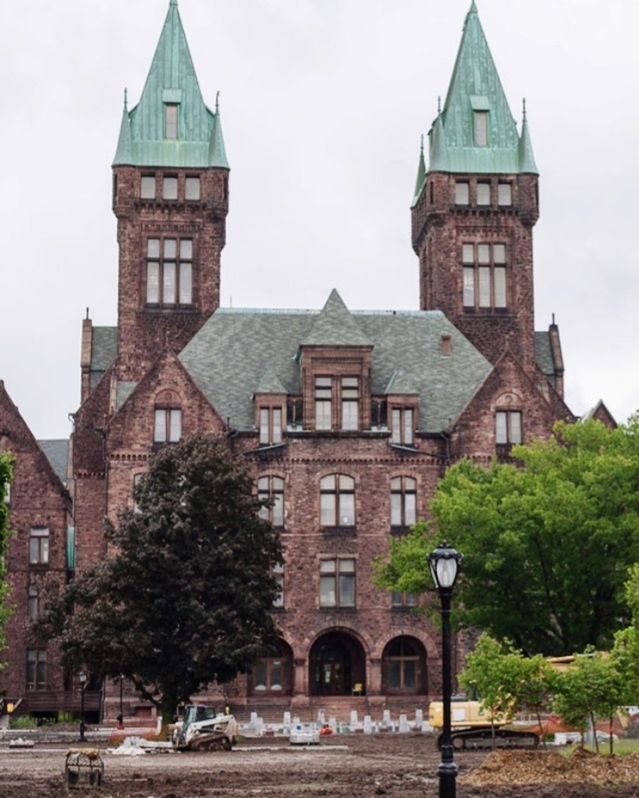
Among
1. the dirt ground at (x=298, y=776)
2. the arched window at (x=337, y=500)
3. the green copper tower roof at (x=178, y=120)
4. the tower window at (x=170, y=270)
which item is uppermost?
the green copper tower roof at (x=178, y=120)

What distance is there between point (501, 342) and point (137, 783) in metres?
50.8

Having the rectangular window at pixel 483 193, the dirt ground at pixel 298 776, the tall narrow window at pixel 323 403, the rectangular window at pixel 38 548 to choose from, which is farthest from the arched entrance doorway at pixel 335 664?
the dirt ground at pixel 298 776

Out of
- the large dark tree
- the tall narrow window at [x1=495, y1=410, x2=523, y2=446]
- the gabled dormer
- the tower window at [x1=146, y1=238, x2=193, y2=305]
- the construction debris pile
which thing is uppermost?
the tower window at [x1=146, y1=238, x2=193, y2=305]

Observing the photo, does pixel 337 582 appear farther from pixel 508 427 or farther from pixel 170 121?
pixel 170 121

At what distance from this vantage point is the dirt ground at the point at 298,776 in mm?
29094

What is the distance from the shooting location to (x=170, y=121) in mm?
81312

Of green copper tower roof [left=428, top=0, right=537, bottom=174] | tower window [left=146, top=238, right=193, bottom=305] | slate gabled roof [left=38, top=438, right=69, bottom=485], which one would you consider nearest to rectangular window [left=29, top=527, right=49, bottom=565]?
tower window [left=146, top=238, right=193, bottom=305]

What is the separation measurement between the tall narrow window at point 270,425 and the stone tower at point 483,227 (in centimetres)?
1276

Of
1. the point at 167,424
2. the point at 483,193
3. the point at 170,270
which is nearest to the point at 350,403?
the point at 167,424

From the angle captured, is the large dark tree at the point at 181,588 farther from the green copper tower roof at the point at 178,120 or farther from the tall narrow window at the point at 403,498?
the green copper tower roof at the point at 178,120

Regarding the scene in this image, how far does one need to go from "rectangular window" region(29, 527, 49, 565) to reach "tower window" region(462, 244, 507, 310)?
2416 cm

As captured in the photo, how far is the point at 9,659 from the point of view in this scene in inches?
2992

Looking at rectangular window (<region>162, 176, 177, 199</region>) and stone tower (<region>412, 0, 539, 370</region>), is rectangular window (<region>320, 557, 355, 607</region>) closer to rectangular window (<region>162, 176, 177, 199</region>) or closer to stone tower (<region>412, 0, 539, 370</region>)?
stone tower (<region>412, 0, 539, 370</region>)

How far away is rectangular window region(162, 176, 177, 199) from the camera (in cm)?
8000
